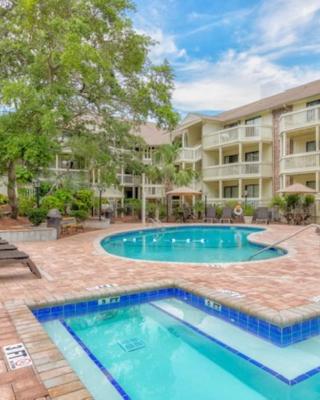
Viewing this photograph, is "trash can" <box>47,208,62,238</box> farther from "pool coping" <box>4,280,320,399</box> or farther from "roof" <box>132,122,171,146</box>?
"roof" <box>132,122,171,146</box>

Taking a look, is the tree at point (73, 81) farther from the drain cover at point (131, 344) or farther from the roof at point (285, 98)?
the roof at point (285, 98)

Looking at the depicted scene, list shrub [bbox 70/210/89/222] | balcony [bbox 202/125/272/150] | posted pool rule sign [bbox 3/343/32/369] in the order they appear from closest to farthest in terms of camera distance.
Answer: posted pool rule sign [bbox 3/343/32/369] < shrub [bbox 70/210/89/222] < balcony [bbox 202/125/272/150]

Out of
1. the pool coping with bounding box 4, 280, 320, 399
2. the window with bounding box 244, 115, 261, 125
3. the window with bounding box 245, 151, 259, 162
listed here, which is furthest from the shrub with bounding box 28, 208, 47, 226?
the window with bounding box 244, 115, 261, 125

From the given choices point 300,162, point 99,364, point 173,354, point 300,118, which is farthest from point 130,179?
point 99,364

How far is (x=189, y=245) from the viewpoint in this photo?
13547mm

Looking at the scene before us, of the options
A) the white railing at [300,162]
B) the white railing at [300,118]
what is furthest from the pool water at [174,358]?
the white railing at [300,118]

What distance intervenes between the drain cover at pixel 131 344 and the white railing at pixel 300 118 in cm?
2001

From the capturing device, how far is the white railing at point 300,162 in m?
20.5

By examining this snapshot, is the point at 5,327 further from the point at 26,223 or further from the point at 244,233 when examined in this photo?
the point at 244,233

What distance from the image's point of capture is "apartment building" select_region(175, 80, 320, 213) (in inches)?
845

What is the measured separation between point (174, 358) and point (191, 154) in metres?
25.8

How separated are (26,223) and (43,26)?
870cm

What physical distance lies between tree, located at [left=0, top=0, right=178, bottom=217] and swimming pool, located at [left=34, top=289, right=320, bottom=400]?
8.60 m

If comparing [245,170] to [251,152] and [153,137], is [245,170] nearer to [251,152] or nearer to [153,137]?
[251,152]
